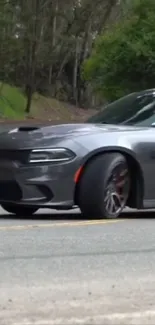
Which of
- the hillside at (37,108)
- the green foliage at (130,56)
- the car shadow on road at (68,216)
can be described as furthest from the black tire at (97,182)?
the hillside at (37,108)

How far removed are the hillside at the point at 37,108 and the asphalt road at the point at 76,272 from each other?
44.6 m

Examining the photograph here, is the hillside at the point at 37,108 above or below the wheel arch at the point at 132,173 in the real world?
below

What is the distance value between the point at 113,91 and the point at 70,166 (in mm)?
23443

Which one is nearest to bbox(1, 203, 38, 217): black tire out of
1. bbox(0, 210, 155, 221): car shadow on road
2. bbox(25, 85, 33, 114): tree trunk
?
bbox(0, 210, 155, 221): car shadow on road

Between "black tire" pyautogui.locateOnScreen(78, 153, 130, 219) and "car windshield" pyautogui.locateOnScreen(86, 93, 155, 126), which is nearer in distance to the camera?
"black tire" pyautogui.locateOnScreen(78, 153, 130, 219)

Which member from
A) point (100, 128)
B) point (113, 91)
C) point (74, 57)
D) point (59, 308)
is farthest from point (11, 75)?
point (59, 308)

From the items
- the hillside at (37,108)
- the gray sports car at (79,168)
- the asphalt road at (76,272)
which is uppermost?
the gray sports car at (79,168)

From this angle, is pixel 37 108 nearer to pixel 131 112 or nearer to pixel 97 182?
pixel 131 112

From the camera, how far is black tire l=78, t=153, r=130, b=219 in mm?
9375

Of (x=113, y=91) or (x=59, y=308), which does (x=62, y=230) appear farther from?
(x=113, y=91)

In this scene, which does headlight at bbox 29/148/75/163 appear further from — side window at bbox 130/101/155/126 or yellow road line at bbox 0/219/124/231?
side window at bbox 130/101/155/126

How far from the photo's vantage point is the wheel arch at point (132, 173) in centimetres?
937

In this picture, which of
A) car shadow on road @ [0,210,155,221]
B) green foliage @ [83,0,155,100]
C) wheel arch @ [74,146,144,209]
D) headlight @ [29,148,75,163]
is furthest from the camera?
green foliage @ [83,0,155,100]

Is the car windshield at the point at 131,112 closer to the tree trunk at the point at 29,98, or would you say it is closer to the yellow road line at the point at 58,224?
the yellow road line at the point at 58,224
